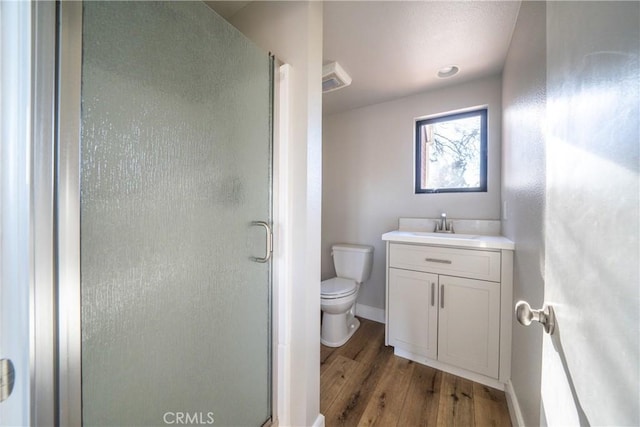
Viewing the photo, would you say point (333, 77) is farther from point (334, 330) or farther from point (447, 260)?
A: point (334, 330)

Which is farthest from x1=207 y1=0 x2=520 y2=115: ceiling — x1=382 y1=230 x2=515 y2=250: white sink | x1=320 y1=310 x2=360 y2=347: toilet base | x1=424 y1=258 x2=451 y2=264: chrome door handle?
x1=320 y1=310 x2=360 y2=347: toilet base

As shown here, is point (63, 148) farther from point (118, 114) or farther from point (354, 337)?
point (354, 337)

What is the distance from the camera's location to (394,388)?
1420 mm

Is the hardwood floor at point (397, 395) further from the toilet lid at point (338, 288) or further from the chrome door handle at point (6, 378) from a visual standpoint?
the chrome door handle at point (6, 378)

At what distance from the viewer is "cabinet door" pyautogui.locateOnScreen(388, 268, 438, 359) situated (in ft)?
5.24

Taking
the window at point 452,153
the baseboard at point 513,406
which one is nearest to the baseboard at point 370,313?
the baseboard at point 513,406

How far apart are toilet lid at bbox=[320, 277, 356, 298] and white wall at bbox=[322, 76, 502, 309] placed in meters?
0.40

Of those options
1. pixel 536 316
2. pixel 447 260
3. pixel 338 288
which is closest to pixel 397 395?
pixel 338 288

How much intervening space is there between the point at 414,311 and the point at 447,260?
0.45 metres

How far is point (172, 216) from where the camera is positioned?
0.72 meters

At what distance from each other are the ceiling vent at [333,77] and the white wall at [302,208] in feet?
1.66

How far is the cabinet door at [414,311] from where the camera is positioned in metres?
1.60

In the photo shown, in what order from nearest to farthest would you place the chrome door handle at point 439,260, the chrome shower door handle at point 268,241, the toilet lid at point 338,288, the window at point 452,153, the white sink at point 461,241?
the chrome shower door handle at point 268,241 < the white sink at point 461,241 < the chrome door handle at point 439,260 < the toilet lid at point 338,288 < the window at point 452,153

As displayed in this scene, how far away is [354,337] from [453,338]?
801 mm
